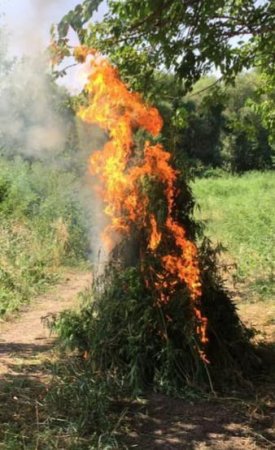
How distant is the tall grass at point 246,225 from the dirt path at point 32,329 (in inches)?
93.7

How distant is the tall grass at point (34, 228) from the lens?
30.3ft

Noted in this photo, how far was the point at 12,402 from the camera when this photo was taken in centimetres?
440

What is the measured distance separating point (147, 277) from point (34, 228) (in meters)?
7.63

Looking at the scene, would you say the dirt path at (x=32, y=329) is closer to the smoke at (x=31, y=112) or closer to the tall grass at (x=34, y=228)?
the tall grass at (x=34, y=228)

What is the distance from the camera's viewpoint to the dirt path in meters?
5.67

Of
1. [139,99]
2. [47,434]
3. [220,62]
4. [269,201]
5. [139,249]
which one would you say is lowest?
[47,434]

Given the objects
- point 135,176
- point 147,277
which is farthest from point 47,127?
point 147,277

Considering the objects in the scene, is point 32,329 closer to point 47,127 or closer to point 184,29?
point 184,29

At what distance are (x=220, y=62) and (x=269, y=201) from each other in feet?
46.4

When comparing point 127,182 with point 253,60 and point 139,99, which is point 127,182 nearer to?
point 139,99

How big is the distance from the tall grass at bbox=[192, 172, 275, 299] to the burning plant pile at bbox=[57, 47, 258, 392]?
0.53m

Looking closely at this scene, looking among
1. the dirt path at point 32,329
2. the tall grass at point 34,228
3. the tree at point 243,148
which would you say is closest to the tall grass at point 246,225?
the dirt path at point 32,329

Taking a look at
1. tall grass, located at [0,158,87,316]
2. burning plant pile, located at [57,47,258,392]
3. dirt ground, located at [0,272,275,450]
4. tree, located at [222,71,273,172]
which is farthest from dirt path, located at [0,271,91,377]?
tree, located at [222,71,273,172]

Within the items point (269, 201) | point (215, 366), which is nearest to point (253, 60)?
point (215, 366)
